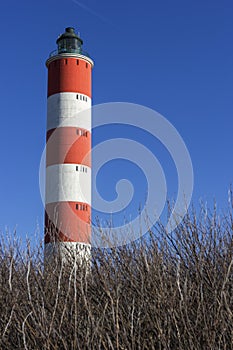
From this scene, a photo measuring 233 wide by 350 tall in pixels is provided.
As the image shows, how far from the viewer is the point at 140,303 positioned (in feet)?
16.2

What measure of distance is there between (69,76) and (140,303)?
618 inches

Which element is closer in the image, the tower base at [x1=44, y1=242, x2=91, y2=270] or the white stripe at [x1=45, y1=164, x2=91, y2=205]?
the tower base at [x1=44, y1=242, x2=91, y2=270]

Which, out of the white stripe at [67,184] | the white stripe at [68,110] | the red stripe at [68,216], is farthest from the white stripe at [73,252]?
the white stripe at [68,110]

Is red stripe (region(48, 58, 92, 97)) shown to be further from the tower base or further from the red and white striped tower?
the tower base

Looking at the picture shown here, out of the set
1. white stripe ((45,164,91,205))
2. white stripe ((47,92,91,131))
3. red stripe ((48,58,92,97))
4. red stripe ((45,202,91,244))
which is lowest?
red stripe ((45,202,91,244))

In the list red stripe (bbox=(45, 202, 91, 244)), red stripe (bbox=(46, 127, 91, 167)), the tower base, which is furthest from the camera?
red stripe (bbox=(46, 127, 91, 167))

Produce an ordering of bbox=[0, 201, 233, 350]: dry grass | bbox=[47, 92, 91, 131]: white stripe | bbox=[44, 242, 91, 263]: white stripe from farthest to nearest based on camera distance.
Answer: bbox=[47, 92, 91, 131]: white stripe → bbox=[44, 242, 91, 263]: white stripe → bbox=[0, 201, 233, 350]: dry grass

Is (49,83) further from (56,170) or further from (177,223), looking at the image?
(177,223)

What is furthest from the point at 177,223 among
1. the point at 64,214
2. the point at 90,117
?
the point at 90,117

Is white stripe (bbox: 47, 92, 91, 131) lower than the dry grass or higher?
higher

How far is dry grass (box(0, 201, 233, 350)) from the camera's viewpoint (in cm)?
416

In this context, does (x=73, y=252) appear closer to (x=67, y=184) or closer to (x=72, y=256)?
(x=72, y=256)

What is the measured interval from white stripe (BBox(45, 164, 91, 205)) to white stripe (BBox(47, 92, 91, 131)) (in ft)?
4.87

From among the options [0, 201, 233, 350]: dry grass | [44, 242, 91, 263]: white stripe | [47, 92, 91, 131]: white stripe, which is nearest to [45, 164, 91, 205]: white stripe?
[47, 92, 91, 131]: white stripe
